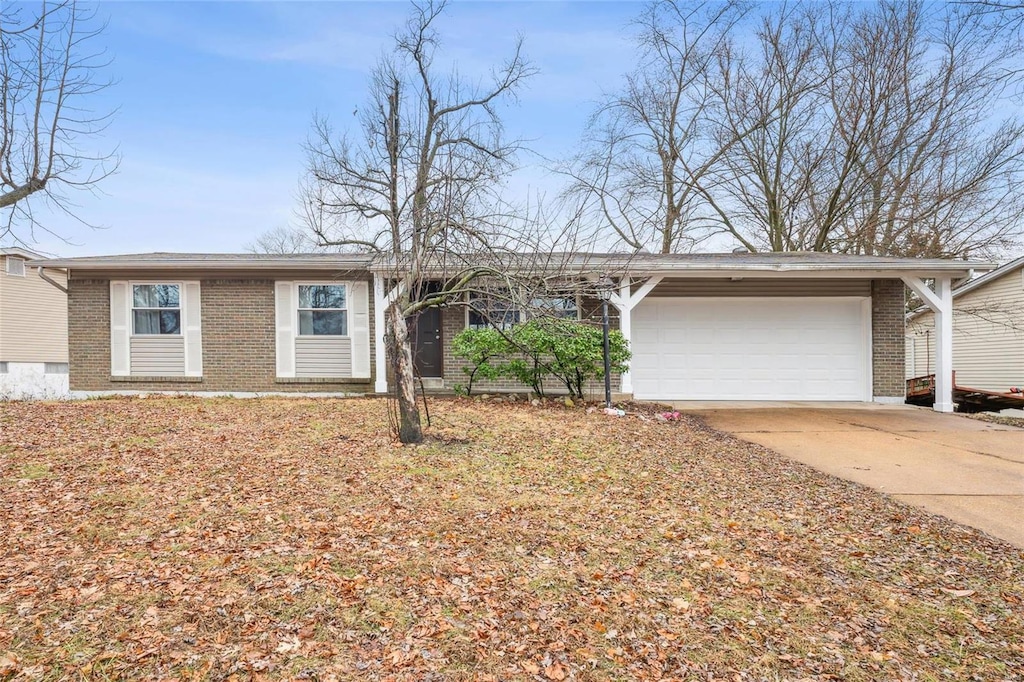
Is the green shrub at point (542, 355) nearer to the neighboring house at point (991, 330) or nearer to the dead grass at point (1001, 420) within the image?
the dead grass at point (1001, 420)

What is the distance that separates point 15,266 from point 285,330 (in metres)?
14.8

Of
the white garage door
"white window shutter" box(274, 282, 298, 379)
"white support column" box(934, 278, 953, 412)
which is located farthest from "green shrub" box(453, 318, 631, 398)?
"white support column" box(934, 278, 953, 412)

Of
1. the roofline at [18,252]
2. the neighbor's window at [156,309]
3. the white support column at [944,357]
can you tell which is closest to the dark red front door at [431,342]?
the neighbor's window at [156,309]

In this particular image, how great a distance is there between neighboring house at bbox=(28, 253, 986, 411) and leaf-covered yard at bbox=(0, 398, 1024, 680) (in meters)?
5.58

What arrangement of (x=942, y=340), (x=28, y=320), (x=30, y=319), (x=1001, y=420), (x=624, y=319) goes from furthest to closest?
1. (x=30, y=319)
2. (x=28, y=320)
3. (x=942, y=340)
4. (x=624, y=319)
5. (x=1001, y=420)

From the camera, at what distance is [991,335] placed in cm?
1602

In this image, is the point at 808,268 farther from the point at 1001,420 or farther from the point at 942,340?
the point at 1001,420

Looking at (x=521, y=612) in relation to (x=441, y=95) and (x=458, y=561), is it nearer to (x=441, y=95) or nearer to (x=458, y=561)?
(x=458, y=561)

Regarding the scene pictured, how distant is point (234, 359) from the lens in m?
11.6

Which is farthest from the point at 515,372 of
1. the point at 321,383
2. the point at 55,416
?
the point at 55,416

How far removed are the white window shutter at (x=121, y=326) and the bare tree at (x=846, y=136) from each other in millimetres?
12840

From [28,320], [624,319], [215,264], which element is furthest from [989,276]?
[28,320]

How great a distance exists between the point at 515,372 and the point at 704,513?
6.25m

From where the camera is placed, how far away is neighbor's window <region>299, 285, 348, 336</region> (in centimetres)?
1166
